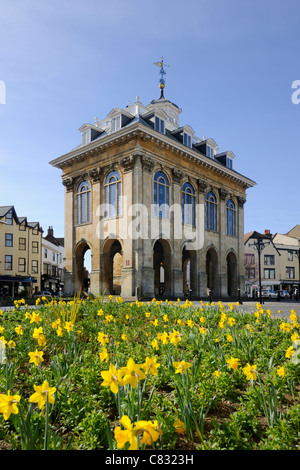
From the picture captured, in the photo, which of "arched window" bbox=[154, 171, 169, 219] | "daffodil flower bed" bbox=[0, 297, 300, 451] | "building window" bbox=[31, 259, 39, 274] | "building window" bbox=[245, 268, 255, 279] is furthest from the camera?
"building window" bbox=[245, 268, 255, 279]

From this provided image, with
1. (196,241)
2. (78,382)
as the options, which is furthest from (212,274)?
(78,382)

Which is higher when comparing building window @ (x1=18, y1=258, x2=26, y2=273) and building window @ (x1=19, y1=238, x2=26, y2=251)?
building window @ (x1=19, y1=238, x2=26, y2=251)

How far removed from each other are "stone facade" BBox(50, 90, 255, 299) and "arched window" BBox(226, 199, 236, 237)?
3.27 ft

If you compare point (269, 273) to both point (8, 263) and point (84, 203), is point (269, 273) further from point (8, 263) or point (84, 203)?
point (8, 263)

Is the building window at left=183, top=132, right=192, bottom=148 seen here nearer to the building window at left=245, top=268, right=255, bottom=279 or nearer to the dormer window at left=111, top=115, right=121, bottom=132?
the dormer window at left=111, top=115, right=121, bottom=132

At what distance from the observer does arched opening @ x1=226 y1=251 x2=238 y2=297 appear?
41156 mm

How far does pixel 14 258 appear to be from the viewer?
52.2 meters

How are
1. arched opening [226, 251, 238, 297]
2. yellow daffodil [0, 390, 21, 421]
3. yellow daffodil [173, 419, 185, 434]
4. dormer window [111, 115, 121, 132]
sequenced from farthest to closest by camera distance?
1. arched opening [226, 251, 238, 297]
2. dormer window [111, 115, 121, 132]
3. yellow daffodil [173, 419, 185, 434]
4. yellow daffodil [0, 390, 21, 421]

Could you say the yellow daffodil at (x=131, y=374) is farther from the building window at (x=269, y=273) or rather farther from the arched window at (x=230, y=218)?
the building window at (x=269, y=273)

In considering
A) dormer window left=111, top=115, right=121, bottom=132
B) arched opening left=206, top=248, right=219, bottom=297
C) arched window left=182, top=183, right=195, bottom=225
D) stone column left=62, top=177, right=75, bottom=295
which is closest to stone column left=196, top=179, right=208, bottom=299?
arched window left=182, top=183, right=195, bottom=225

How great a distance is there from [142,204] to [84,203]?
297 inches

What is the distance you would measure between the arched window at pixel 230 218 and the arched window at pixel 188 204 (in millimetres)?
7067
